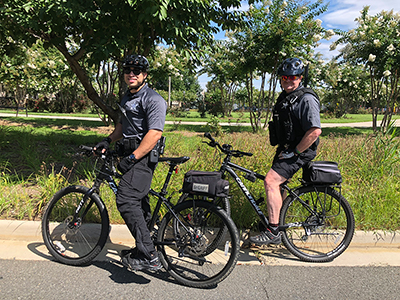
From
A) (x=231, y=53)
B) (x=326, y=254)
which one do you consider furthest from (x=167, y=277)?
(x=231, y=53)

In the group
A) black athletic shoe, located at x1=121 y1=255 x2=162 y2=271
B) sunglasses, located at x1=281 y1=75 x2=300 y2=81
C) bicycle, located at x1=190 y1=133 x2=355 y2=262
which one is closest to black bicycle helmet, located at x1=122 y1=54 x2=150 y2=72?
bicycle, located at x1=190 y1=133 x2=355 y2=262

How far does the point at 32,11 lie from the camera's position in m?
4.86

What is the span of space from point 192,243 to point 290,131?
151cm

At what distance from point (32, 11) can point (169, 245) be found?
4290mm

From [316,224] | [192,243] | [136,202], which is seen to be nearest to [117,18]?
[136,202]

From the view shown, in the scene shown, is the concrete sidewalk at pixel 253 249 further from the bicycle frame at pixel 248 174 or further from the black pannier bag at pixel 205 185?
the black pannier bag at pixel 205 185

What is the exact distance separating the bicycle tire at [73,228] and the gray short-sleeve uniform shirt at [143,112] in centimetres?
82

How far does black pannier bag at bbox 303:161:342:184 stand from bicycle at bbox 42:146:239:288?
1.10 m

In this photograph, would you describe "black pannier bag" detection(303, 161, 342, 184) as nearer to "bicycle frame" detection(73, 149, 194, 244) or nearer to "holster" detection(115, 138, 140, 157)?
"bicycle frame" detection(73, 149, 194, 244)

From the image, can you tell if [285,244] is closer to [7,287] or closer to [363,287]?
[363,287]

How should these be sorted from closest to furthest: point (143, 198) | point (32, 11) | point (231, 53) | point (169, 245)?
1. point (169, 245)
2. point (143, 198)
3. point (32, 11)
4. point (231, 53)

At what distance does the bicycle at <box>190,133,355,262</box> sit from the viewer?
3428 millimetres

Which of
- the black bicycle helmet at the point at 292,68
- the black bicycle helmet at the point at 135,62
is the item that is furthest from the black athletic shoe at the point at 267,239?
the black bicycle helmet at the point at 135,62

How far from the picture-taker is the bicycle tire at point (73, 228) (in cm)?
315
